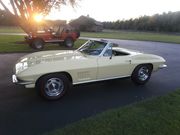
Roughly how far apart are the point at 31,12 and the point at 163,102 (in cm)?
1643

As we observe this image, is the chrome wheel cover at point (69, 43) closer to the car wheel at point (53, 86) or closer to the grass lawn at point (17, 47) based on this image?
the grass lawn at point (17, 47)

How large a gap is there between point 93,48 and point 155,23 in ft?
165

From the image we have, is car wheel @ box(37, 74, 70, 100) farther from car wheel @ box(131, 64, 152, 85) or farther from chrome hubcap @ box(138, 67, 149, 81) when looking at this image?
chrome hubcap @ box(138, 67, 149, 81)

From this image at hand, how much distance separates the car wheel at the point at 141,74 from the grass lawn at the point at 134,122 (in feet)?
5.04

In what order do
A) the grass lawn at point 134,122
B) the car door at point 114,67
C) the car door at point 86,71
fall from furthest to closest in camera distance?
the car door at point 114,67
the car door at point 86,71
the grass lawn at point 134,122

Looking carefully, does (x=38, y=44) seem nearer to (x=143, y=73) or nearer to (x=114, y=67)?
(x=143, y=73)

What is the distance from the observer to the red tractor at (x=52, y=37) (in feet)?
49.3

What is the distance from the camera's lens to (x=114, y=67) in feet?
18.6

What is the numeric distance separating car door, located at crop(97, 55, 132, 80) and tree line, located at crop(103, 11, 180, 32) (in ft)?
154

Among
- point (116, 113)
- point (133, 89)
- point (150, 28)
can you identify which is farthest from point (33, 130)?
point (150, 28)

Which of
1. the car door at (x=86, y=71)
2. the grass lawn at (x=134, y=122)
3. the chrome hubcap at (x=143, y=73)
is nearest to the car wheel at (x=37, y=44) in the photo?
the chrome hubcap at (x=143, y=73)

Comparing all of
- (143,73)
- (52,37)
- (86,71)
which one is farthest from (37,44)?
(86,71)

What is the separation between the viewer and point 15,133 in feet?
11.5

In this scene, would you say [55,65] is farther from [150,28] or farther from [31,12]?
[150,28]
